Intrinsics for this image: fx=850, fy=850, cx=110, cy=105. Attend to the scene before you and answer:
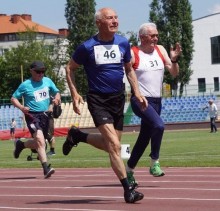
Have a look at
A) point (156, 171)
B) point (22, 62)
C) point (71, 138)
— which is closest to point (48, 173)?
point (71, 138)

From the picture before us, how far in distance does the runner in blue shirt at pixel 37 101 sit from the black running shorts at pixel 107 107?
16.0ft

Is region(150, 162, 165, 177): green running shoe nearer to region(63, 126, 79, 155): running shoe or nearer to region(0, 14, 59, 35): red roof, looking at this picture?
region(63, 126, 79, 155): running shoe

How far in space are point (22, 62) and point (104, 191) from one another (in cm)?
8776

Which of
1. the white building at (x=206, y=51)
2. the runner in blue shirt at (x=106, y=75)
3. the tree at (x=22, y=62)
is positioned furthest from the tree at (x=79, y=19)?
the runner in blue shirt at (x=106, y=75)

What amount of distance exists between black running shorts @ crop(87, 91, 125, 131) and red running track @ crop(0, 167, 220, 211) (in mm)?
956

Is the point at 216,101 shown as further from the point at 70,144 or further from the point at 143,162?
the point at 70,144

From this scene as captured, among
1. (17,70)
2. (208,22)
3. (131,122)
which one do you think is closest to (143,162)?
(131,122)

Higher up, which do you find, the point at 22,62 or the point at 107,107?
the point at 107,107

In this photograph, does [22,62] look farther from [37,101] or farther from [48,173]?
[48,173]

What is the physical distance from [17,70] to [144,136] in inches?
3468

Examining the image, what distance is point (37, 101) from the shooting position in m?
15.1

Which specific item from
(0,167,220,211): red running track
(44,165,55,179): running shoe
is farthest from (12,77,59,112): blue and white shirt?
(44,165,55,179): running shoe

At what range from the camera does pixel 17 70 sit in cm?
9938

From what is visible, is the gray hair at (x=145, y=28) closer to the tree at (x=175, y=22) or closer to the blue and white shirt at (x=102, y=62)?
the blue and white shirt at (x=102, y=62)
